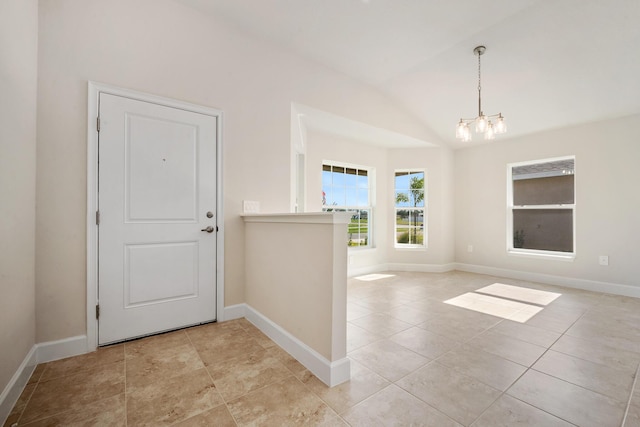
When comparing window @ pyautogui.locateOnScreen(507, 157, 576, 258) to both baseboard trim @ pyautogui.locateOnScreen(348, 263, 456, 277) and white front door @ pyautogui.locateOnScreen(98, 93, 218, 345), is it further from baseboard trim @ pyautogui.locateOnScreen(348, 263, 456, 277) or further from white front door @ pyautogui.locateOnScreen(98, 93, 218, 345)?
white front door @ pyautogui.locateOnScreen(98, 93, 218, 345)

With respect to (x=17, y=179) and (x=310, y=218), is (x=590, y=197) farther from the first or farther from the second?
(x=17, y=179)

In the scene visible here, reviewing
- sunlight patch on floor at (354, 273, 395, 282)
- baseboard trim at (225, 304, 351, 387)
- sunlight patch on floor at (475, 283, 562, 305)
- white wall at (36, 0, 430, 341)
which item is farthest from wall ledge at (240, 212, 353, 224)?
sunlight patch on floor at (475, 283, 562, 305)

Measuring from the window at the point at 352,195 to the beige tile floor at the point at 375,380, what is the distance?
2.46 metres

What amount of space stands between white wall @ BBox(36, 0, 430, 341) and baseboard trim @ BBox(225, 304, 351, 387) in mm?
461

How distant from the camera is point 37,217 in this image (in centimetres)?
189

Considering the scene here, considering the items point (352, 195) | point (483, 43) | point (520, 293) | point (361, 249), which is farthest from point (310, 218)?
point (520, 293)

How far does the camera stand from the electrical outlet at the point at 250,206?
278 centimetres

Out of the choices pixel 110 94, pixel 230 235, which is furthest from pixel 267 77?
pixel 230 235

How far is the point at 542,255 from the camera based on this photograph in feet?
14.3

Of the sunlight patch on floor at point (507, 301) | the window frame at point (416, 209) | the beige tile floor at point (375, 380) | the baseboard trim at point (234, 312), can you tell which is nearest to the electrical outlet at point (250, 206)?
the baseboard trim at point (234, 312)

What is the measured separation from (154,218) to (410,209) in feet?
14.5

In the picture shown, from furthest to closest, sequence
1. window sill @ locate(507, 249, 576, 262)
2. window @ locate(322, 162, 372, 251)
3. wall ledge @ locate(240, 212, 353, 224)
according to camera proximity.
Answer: window @ locate(322, 162, 372, 251) < window sill @ locate(507, 249, 576, 262) < wall ledge @ locate(240, 212, 353, 224)

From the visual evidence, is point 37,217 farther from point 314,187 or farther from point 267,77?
point 314,187

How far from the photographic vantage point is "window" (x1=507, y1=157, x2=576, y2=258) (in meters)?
4.20
